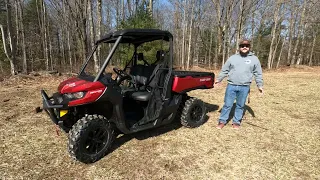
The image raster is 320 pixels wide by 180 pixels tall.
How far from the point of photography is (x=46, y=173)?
9.39ft

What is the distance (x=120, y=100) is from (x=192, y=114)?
188 cm

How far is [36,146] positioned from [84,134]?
123 centimetres

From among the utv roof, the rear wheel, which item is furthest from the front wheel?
the rear wheel

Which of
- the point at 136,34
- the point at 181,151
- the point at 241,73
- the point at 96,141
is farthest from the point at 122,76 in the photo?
the point at 241,73

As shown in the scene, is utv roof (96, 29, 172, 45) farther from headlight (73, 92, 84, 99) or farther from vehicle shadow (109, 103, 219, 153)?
vehicle shadow (109, 103, 219, 153)

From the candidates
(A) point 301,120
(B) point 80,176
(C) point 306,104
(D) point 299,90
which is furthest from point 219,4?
(B) point 80,176

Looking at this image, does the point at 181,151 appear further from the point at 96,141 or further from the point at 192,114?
the point at 96,141

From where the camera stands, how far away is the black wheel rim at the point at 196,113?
15.0 feet

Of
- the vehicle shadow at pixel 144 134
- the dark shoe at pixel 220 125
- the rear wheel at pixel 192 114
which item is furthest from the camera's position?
the dark shoe at pixel 220 125

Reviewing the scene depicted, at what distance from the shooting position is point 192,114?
457 cm

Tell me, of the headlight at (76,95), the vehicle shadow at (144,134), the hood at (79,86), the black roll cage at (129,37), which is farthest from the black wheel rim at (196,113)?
the headlight at (76,95)

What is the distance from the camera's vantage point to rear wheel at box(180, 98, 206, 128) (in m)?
4.39

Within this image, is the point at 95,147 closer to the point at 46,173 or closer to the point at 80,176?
the point at 80,176

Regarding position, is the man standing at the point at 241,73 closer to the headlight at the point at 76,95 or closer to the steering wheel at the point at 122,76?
the steering wheel at the point at 122,76
